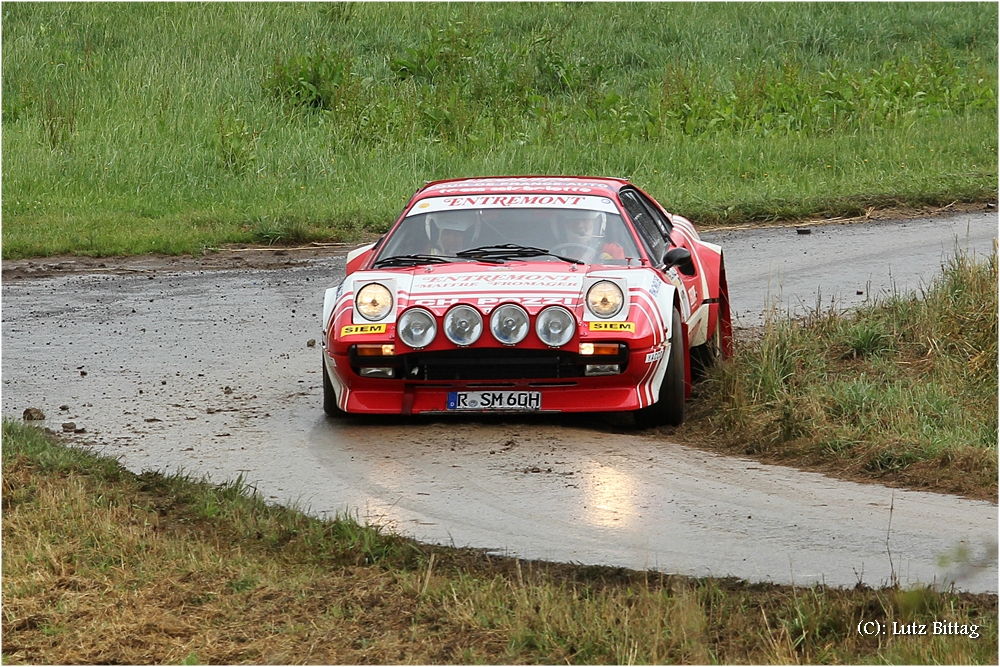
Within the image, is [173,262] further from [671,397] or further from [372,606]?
[372,606]

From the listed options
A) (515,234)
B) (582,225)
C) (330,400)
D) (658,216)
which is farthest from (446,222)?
(658,216)

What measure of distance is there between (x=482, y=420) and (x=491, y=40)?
68.2 ft

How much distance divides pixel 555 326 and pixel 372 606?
2.90 m

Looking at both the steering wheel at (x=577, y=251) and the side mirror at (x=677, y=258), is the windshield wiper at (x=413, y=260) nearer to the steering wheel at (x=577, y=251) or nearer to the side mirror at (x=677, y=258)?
the steering wheel at (x=577, y=251)

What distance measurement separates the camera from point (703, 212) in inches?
664

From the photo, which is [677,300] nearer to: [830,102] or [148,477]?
[148,477]

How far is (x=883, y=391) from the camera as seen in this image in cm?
825

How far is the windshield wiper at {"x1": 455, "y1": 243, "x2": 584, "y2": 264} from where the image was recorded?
28.2 feet

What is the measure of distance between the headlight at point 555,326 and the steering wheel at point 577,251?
35.6 inches

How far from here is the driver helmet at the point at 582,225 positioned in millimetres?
8805

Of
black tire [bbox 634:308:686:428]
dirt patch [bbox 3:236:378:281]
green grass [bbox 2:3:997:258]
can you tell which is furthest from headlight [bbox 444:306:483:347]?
green grass [bbox 2:3:997:258]

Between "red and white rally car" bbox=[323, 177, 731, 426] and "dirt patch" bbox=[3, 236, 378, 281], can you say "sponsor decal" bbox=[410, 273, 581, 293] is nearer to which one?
"red and white rally car" bbox=[323, 177, 731, 426]

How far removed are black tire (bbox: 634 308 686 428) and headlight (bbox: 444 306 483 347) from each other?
3.46ft

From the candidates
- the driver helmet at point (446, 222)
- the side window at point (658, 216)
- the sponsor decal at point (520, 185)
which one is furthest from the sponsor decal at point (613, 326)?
the side window at point (658, 216)
